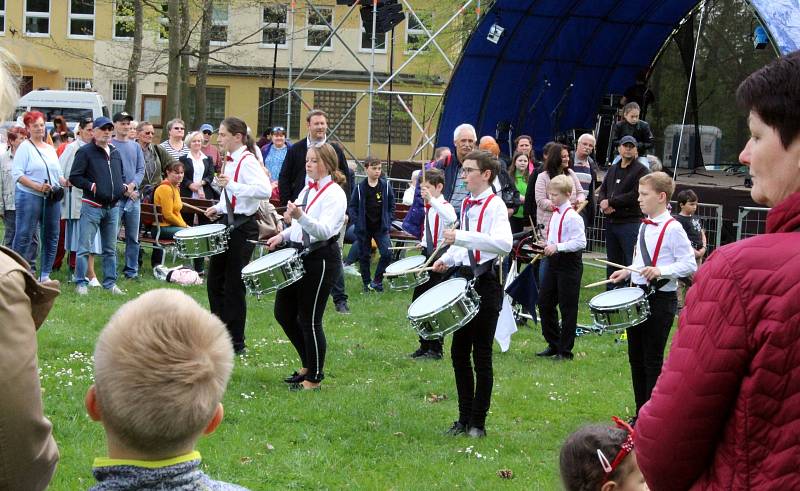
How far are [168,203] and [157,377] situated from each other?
12622 mm

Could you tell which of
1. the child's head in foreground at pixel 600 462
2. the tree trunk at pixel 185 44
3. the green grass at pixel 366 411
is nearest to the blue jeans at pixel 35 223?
the green grass at pixel 366 411

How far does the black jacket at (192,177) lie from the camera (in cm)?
1528

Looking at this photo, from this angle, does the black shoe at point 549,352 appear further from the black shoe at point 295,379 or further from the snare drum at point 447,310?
the snare drum at point 447,310

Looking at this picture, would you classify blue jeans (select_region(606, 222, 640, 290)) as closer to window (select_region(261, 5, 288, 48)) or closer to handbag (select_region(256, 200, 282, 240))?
handbag (select_region(256, 200, 282, 240))

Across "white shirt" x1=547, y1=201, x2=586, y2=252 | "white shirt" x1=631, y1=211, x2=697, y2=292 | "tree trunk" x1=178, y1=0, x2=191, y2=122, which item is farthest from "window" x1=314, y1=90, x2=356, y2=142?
"white shirt" x1=631, y1=211, x2=697, y2=292

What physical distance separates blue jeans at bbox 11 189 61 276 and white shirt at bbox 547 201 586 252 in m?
6.24

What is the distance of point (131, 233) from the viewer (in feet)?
45.4

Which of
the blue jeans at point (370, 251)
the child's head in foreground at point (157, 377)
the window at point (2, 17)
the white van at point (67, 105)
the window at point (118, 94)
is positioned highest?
the window at point (2, 17)

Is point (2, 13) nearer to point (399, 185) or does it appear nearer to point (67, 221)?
point (399, 185)

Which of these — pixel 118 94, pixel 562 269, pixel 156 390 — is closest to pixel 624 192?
pixel 562 269

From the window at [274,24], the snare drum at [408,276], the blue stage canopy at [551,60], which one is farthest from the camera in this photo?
the window at [274,24]

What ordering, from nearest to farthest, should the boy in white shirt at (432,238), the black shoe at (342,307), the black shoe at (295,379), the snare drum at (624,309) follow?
the snare drum at (624,309)
the black shoe at (295,379)
the boy in white shirt at (432,238)
the black shoe at (342,307)

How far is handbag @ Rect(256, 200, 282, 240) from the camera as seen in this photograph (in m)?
9.50

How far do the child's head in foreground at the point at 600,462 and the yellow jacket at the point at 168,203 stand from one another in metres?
11.6
